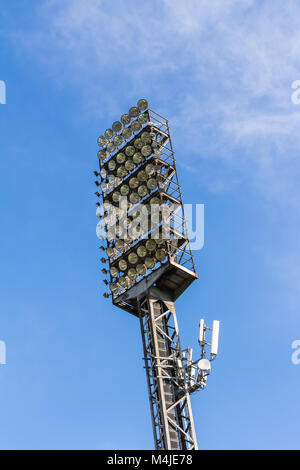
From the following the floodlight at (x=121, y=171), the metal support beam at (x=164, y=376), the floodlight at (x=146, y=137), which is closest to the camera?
the metal support beam at (x=164, y=376)

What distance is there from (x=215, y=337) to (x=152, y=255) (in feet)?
22.4

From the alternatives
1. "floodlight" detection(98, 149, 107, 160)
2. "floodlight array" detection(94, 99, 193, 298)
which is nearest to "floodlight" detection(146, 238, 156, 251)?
"floodlight array" detection(94, 99, 193, 298)

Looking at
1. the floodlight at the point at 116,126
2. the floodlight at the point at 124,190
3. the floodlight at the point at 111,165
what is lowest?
the floodlight at the point at 124,190

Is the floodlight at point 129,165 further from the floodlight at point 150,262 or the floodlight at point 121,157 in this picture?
the floodlight at point 150,262

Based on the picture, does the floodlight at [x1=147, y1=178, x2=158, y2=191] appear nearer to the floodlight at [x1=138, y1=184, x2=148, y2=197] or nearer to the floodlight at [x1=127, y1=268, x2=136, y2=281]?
the floodlight at [x1=138, y1=184, x2=148, y2=197]

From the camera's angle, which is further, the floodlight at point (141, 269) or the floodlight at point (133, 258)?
the floodlight at point (133, 258)

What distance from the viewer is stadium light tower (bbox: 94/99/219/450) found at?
3844cm

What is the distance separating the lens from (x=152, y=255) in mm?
42656

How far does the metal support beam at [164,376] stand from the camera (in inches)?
1453

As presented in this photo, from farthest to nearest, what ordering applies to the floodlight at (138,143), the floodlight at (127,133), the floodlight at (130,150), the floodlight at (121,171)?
the floodlight at (127,133), the floodlight at (121,171), the floodlight at (130,150), the floodlight at (138,143)

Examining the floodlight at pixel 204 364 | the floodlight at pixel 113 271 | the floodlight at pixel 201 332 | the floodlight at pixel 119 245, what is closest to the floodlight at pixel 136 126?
the floodlight at pixel 119 245

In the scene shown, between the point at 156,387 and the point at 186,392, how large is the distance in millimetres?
1807

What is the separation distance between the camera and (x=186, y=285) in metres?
42.2
